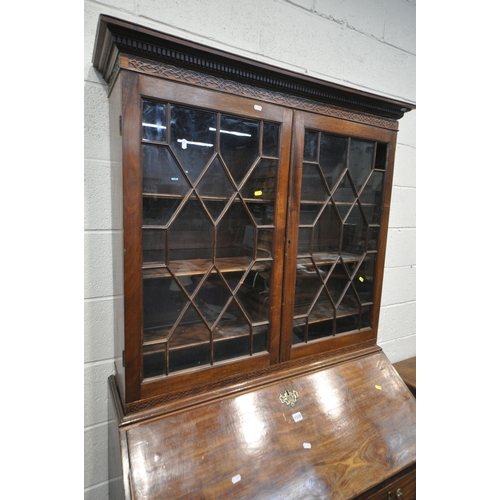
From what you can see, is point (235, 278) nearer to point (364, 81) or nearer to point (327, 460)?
point (327, 460)

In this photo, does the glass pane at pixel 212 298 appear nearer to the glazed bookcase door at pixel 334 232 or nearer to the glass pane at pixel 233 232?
the glass pane at pixel 233 232

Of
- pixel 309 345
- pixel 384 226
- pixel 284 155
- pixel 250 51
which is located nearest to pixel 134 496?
pixel 309 345

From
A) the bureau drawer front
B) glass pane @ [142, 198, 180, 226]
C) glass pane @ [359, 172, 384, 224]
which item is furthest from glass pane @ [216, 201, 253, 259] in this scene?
the bureau drawer front

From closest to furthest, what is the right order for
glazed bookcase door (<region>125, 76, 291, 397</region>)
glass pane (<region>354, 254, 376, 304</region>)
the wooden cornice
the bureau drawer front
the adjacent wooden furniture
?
the wooden cornice < glazed bookcase door (<region>125, 76, 291, 397</region>) < the bureau drawer front < glass pane (<region>354, 254, 376, 304</region>) < the adjacent wooden furniture

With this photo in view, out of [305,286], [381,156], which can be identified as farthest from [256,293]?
[381,156]

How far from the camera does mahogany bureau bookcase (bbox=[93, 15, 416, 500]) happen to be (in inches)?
31.0

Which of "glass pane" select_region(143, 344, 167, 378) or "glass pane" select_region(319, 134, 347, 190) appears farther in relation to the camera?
"glass pane" select_region(319, 134, 347, 190)

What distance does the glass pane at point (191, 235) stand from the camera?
0.87 m

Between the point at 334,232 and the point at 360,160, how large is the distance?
28 centimetres

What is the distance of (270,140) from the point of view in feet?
3.14

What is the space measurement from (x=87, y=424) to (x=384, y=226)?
4.27 feet

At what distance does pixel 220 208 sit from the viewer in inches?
36.4

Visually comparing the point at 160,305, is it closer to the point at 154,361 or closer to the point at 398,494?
the point at 154,361

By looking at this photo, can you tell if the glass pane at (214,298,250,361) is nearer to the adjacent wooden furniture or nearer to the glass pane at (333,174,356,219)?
the glass pane at (333,174,356,219)
